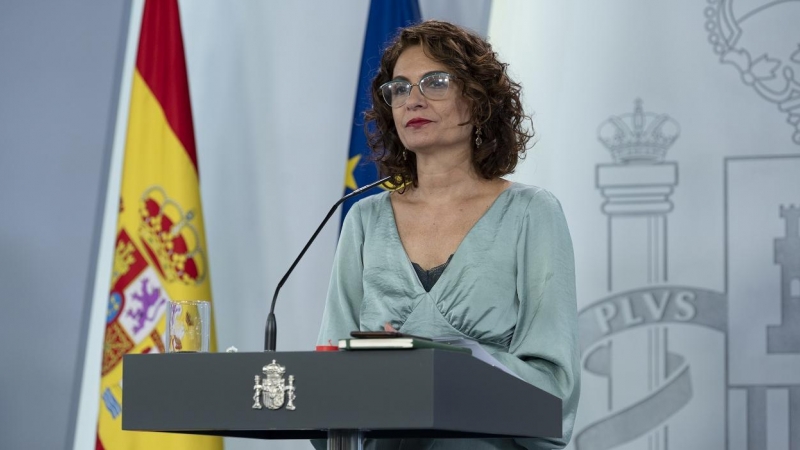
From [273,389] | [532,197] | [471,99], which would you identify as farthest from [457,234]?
[273,389]

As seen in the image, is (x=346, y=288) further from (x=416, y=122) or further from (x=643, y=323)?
(x=643, y=323)

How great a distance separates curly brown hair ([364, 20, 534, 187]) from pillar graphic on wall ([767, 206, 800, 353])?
1.47m

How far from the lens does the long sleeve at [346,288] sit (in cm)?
241

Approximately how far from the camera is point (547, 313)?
7.20 feet

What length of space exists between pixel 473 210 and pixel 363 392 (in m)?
0.96

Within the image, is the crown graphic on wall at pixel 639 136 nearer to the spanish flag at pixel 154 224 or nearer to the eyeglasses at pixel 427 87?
the spanish flag at pixel 154 224

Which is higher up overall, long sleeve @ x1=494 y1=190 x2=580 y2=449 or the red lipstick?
the red lipstick

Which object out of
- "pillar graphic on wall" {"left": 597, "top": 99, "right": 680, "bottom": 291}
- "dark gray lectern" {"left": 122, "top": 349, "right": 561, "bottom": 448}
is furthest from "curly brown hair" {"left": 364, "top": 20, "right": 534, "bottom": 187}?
"pillar graphic on wall" {"left": 597, "top": 99, "right": 680, "bottom": 291}

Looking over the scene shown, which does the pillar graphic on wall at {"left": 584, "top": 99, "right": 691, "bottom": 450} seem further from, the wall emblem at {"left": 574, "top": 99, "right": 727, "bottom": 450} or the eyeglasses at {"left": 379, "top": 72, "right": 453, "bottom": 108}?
the eyeglasses at {"left": 379, "top": 72, "right": 453, "bottom": 108}

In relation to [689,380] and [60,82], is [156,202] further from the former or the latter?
[689,380]

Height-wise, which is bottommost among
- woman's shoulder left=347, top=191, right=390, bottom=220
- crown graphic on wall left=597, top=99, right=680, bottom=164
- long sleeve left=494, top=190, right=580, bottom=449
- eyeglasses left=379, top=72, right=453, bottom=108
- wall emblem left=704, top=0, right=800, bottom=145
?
long sleeve left=494, top=190, right=580, bottom=449

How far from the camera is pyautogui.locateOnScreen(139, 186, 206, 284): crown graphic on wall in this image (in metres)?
3.96

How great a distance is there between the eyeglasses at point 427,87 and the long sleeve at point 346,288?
0.29 meters

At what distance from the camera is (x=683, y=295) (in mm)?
3793
